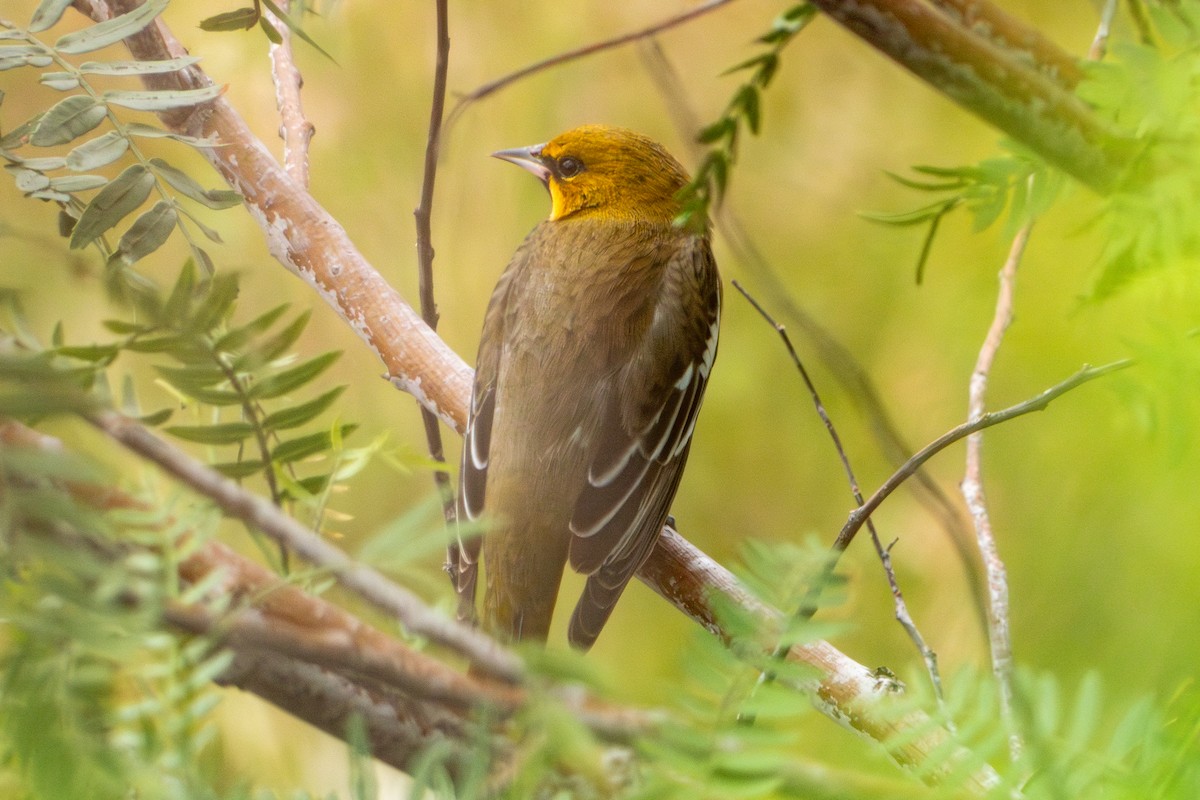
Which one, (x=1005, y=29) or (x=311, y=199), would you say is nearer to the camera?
(x=1005, y=29)

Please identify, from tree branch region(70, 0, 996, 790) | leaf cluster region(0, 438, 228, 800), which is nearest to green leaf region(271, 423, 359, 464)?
leaf cluster region(0, 438, 228, 800)

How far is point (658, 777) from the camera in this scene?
24cm

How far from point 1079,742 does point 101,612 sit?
24cm

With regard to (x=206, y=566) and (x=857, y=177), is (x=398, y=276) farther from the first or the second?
(x=206, y=566)

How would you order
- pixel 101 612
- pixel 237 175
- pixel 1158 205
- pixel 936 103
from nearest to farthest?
pixel 101 612 < pixel 1158 205 < pixel 237 175 < pixel 936 103

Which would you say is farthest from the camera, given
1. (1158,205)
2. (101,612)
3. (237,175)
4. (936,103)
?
(936,103)

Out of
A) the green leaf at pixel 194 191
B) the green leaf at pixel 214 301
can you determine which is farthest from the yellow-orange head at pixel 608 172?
the green leaf at pixel 214 301

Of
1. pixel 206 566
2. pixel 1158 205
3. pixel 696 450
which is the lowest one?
pixel 696 450

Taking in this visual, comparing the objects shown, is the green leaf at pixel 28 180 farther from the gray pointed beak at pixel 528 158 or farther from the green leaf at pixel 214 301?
the gray pointed beak at pixel 528 158

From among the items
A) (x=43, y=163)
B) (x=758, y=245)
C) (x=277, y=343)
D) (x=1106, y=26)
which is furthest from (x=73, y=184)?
(x=758, y=245)

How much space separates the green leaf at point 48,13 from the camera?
559mm

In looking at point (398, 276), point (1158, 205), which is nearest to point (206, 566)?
point (1158, 205)

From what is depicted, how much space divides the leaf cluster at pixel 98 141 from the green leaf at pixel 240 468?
0.18 metres

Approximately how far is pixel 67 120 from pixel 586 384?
78cm
